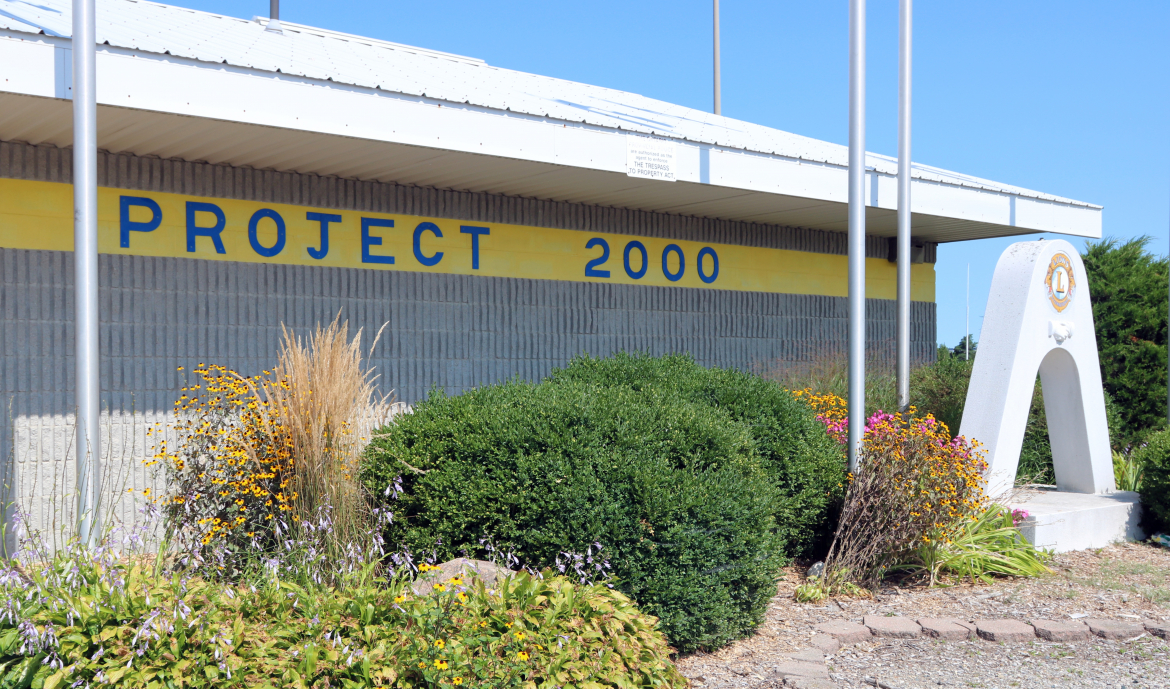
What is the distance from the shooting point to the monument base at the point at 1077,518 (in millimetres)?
7402

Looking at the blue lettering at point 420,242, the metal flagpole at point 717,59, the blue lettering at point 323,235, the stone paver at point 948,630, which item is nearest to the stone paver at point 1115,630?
the stone paver at point 948,630

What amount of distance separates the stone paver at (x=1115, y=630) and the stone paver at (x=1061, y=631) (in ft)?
0.21

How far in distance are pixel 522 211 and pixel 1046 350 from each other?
4.71 m

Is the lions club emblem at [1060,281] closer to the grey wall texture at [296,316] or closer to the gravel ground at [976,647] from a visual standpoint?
the gravel ground at [976,647]

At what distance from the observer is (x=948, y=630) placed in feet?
17.5

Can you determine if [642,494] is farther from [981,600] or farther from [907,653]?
[981,600]

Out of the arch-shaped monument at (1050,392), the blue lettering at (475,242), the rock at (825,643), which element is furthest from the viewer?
the blue lettering at (475,242)

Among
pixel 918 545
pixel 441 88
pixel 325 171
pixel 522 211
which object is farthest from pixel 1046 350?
pixel 325 171

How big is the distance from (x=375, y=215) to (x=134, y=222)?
1908mm

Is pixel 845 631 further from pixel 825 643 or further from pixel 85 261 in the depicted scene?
pixel 85 261

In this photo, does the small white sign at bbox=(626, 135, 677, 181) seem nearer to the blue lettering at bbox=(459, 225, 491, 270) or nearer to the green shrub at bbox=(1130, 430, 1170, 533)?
the blue lettering at bbox=(459, 225, 491, 270)

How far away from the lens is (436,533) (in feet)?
16.6

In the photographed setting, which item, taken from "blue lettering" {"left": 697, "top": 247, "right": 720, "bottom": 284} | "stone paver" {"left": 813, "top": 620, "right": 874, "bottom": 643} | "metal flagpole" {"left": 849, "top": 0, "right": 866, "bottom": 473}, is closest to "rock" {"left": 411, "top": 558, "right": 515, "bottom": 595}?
"stone paver" {"left": 813, "top": 620, "right": 874, "bottom": 643}

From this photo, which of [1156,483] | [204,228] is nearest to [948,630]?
[1156,483]
